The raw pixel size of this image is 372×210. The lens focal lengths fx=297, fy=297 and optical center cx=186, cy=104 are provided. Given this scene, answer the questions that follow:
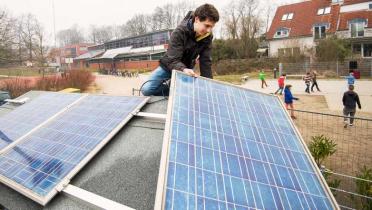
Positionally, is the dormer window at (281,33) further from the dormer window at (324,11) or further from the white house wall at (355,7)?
the white house wall at (355,7)

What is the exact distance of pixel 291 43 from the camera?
4012 cm

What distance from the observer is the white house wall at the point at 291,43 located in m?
40.0

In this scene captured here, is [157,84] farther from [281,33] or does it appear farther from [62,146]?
[281,33]

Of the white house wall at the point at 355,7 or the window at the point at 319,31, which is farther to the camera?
the window at the point at 319,31

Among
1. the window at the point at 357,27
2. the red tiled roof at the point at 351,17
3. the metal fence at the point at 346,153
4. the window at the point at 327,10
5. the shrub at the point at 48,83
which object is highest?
the window at the point at 327,10

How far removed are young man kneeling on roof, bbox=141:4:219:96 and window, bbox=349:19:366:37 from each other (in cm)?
4098

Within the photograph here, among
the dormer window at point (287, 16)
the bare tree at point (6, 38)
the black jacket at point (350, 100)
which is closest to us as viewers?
the black jacket at point (350, 100)

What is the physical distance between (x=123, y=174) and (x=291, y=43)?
41028 millimetres

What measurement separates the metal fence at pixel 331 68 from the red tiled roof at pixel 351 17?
11.0 metres

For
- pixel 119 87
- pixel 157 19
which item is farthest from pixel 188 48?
pixel 157 19

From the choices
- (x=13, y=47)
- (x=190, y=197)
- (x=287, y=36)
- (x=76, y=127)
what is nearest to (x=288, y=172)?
(x=190, y=197)

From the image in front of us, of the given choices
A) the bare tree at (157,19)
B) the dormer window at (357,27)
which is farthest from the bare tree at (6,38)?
the bare tree at (157,19)

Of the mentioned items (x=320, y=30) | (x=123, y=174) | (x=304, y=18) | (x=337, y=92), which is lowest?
(x=337, y=92)

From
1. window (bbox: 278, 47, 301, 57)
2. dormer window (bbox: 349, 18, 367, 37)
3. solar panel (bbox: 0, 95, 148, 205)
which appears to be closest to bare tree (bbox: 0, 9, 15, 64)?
solar panel (bbox: 0, 95, 148, 205)
